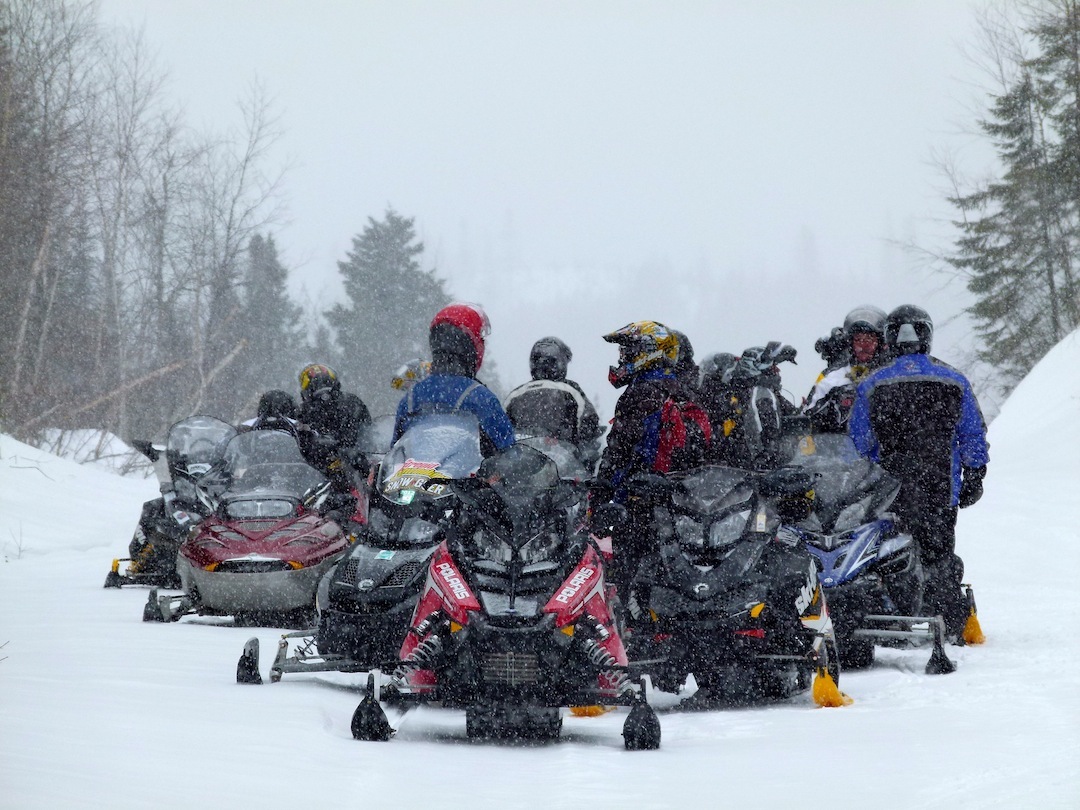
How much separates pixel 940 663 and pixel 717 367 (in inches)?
143

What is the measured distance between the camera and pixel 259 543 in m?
Result: 8.88

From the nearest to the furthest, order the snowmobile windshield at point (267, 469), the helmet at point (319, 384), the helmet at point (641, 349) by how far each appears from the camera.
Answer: the helmet at point (641, 349) < the snowmobile windshield at point (267, 469) < the helmet at point (319, 384)

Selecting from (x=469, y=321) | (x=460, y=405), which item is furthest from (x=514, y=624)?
(x=469, y=321)

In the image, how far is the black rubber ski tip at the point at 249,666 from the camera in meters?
6.06

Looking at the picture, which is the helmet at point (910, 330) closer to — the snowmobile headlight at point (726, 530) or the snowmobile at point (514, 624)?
the snowmobile headlight at point (726, 530)

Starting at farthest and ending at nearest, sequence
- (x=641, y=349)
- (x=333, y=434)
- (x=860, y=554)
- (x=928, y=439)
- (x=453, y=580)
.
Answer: (x=333, y=434) < (x=928, y=439) < (x=860, y=554) < (x=641, y=349) < (x=453, y=580)

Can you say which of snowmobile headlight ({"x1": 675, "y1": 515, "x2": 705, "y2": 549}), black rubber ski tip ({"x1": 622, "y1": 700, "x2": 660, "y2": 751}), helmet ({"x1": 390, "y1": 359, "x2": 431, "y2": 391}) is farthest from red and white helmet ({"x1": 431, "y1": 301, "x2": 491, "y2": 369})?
helmet ({"x1": 390, "y1": 359, "x2": 431, "y2": 391})

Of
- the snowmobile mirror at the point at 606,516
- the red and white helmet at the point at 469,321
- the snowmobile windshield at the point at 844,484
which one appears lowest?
the snowmobile mirror at the point at 606,516

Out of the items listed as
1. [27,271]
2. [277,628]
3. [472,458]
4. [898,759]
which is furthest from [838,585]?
[27,271]

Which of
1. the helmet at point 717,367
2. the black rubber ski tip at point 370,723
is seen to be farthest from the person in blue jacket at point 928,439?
the black rubber ski tip at point 370,723

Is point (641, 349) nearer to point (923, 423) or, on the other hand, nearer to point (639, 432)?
point (639, 432)

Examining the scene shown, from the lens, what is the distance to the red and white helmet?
683cm

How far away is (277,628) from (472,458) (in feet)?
12.6

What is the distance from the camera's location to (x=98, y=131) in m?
27.2
